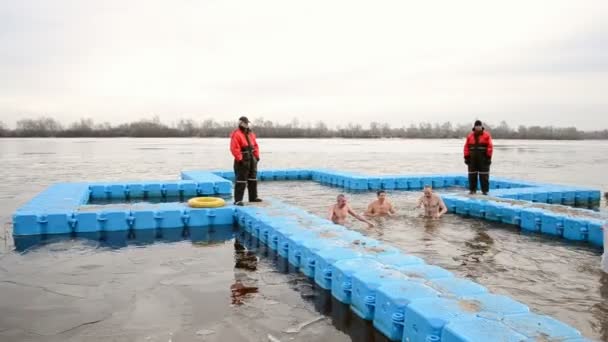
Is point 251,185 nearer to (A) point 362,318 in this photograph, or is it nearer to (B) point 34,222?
(B) point 34,222

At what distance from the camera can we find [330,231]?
723 centimetres

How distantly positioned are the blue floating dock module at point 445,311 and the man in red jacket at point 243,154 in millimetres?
6276

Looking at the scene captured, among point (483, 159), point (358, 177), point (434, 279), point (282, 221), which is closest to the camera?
point (434, 279)

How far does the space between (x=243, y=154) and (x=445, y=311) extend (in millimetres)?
6617

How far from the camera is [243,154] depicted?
9844 mm

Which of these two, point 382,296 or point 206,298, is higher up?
point 382,296

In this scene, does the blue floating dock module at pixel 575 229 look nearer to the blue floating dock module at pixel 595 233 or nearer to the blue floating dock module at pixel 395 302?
the blue floating dock module at pixel 595 233

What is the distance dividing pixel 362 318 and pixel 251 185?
5.99 m

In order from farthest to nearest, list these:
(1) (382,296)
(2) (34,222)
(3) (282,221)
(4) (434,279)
A: 1. (2) (34,222)
2. (3) (282,221)
3. (4) (434,279)
4. (1) (382,296)

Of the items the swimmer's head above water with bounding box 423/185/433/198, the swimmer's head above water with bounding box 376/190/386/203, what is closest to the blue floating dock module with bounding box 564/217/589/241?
the swimmer's head above water with bounding box 423/185/433/198

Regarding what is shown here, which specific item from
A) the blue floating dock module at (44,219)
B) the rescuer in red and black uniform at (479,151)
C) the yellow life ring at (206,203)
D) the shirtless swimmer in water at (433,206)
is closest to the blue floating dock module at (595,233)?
the shirtless swimmer in water at (433,206)

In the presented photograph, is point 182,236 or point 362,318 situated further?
point 182,236

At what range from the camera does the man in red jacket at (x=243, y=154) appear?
31.9ft

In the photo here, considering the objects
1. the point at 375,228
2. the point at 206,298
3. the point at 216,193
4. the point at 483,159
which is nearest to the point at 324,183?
the point at 216,193
